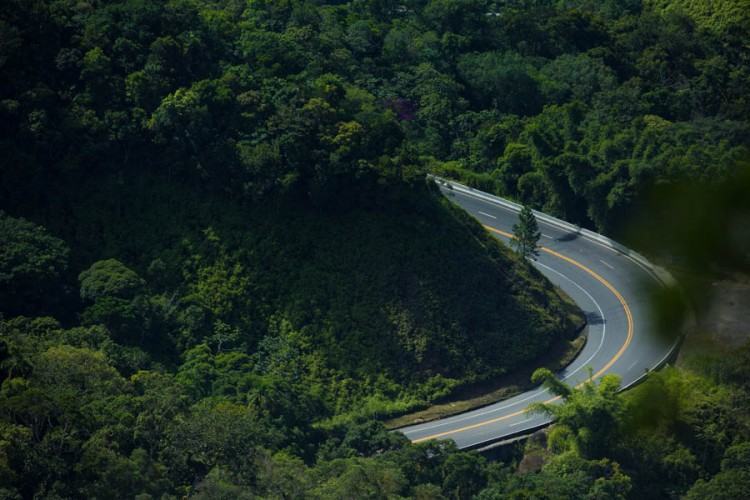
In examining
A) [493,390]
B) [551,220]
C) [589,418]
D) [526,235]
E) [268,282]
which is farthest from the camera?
[551,220]

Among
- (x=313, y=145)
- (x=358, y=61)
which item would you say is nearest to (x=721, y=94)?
(x=358, y=61)

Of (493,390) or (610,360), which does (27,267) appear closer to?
(493,390)

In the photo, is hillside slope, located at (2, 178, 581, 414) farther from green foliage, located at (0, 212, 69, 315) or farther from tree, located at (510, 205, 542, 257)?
tree, located at (510, 205, 542, 257)

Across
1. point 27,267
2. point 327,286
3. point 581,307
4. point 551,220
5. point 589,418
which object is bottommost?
point 589,418

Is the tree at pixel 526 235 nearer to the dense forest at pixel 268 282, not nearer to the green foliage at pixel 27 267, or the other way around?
the dense forest at pixel 268 282

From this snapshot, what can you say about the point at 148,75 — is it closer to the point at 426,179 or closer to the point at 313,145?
the point at 313,145

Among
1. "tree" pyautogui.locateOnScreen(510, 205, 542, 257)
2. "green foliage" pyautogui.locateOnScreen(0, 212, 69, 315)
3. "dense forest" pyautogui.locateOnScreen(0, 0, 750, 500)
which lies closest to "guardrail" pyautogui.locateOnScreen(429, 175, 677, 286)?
"dense forest" pyautogui.locateOnScreen(0, 0, 750, 500)

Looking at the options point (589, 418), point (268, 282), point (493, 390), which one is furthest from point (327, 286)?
point (589, 418)

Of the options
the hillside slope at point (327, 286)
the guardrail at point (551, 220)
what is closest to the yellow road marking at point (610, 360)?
the guardrail at point (551, 220)
